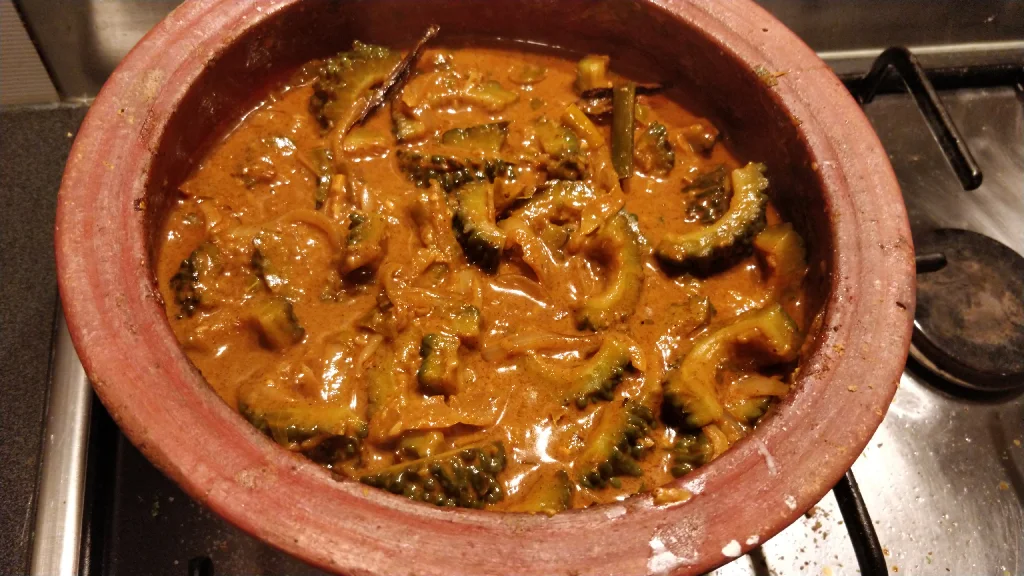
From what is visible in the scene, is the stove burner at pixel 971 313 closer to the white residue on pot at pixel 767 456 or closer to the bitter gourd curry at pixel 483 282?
the bitter gourd curry at pixel 483 282

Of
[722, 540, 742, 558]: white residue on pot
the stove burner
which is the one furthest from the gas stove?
[722, 540, 742, 558]: white residue on pot

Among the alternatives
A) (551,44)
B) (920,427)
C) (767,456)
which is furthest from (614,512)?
(551,44)

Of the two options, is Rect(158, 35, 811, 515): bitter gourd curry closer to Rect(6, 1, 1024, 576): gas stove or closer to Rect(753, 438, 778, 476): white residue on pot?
Result: Rect(753, 438, 778, 476): white residue on pot

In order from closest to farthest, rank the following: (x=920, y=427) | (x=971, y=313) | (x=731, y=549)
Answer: (x=731, y=549), (x=920, y=427), (x=971, y=313)

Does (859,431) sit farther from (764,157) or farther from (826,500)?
(764,157)

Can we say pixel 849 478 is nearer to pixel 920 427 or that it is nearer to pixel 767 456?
pixel 767 456

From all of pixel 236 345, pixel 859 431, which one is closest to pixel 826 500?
pixel 859 431
